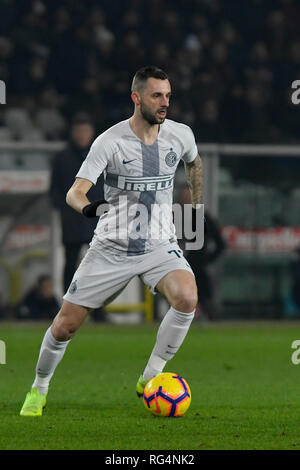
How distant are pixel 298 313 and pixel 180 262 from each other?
8471 mm

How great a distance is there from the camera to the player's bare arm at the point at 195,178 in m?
7.62

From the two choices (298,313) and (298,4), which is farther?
(298,4)

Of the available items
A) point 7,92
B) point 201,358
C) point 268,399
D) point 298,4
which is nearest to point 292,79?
point 298,4

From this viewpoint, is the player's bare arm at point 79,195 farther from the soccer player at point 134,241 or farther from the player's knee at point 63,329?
the player's knee at point 63,329

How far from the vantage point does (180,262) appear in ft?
23.3

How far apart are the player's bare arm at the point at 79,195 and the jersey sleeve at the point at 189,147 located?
2.81 ft

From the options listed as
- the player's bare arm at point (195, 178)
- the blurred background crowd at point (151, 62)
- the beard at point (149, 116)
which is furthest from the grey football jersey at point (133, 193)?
the blurred background crowd at point (151, 62)

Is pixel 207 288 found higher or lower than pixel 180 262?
lower

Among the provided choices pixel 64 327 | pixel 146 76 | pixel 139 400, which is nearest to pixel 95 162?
pixel 146 76

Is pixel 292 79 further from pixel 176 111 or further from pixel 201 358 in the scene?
pixel 201 358

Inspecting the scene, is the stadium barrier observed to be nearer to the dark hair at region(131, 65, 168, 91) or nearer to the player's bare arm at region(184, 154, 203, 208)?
the player's bare arm at region(184, 154, 203, 208)

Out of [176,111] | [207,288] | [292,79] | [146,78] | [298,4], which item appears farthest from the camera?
[298,4]

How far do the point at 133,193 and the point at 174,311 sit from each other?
2.72 feet

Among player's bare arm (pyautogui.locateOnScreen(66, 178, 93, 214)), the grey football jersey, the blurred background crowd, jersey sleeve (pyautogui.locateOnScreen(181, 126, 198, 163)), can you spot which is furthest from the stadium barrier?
player's bare arm (pyautogui.locateOnScreen(66, 178, 93, 214))
